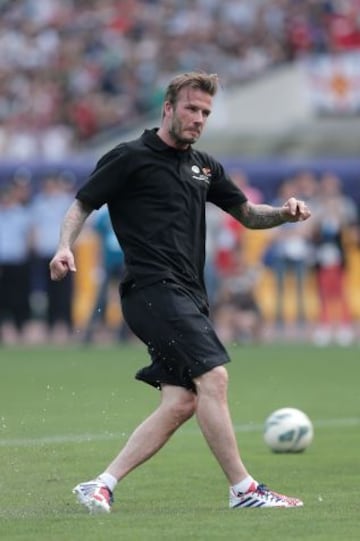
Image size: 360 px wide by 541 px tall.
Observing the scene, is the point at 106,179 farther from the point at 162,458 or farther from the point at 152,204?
the point at 162,458

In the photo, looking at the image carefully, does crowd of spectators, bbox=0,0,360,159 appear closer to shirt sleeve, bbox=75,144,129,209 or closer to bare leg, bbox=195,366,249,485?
shirt sleeve, bbox=75,144,129,209

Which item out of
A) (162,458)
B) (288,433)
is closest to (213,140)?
(288,433)

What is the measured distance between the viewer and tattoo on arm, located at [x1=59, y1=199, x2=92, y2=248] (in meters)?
7.96

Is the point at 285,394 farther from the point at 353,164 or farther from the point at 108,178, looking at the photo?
the point at 353,164

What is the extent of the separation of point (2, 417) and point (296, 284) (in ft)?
38.5

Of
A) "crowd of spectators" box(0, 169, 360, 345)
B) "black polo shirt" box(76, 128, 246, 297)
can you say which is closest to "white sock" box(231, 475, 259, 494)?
"black polo shirt" box(76, 128, 246, 297)

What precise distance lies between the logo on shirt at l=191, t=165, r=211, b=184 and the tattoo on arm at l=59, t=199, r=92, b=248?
0.56 meters

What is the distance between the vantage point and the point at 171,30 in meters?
31.7

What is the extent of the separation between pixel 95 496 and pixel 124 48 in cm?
2361

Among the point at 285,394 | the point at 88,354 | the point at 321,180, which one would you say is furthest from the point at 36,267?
the point at 285,394

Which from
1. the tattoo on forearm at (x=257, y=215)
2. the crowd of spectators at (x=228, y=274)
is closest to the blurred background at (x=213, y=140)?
the crowd of spectators at (x=228, y=274)

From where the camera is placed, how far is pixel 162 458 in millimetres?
10516

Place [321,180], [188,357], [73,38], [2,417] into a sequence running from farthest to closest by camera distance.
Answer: [73,38], [321,180], [2,417], [188,357]

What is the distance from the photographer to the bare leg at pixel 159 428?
804 cm
